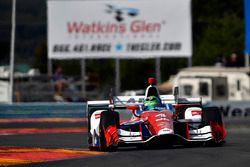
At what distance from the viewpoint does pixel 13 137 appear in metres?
20.4

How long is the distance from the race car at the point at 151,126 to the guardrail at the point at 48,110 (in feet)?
36.7

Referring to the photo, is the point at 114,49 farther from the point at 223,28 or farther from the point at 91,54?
the point at 223,28

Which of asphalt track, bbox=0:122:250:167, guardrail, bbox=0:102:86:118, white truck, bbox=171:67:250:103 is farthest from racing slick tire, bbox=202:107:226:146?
white truck, bbox=171:67:250:103

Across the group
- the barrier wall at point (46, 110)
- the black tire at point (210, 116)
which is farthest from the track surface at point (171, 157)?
the barrier wall at point (46, 110)

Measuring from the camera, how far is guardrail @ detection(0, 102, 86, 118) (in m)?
27.7

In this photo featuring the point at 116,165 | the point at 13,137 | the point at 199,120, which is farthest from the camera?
the point at 13,137

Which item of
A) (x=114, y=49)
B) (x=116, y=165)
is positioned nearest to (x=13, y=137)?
(x=116, y=165)

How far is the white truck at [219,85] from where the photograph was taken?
32.8m

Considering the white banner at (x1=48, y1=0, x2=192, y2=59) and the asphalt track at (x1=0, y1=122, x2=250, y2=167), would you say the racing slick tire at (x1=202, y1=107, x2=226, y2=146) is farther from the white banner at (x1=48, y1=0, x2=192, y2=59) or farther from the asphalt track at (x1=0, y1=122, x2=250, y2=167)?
the white banner at (x1=48, y1=0, x2=192, y2=59)

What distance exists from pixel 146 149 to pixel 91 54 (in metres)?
22.3

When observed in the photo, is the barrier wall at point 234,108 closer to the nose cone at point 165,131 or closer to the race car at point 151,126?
the race car at point 151,126

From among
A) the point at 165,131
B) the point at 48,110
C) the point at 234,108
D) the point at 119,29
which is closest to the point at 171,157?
the point at 165,131

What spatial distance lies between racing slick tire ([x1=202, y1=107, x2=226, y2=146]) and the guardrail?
12.3m

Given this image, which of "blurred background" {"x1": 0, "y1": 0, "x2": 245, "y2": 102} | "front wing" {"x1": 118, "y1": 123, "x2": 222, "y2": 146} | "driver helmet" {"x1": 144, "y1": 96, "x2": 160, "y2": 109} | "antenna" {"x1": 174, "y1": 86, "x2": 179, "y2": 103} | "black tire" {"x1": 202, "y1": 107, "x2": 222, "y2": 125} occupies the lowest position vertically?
"front wing" {"x1": 118, "y1": 123, "x2": 222, "y2": 146}
